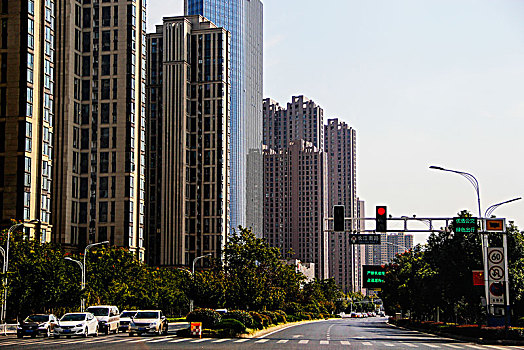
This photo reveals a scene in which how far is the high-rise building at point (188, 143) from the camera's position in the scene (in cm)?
15175

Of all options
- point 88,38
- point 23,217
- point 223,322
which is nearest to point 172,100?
point 88,38

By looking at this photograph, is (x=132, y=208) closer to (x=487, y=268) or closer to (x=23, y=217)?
(x=23, y=217)

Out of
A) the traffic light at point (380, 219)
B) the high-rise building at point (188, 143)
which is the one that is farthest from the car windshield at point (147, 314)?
the high-rise building at point (188, 143)

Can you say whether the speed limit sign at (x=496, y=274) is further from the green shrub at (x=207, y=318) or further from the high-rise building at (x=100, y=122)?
the high-rise building at (x=100, y=122)

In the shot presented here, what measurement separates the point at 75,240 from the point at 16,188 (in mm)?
25246

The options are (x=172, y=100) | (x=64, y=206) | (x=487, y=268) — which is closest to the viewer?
(x=487, y=268)

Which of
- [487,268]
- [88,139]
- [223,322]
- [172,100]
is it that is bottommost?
[223,322]

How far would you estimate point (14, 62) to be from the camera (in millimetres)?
95500

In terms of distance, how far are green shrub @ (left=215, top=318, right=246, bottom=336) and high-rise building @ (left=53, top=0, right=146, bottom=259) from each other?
231 feet

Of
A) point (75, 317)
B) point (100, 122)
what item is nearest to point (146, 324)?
point (75, 317)

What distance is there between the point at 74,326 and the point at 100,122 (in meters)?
78.5

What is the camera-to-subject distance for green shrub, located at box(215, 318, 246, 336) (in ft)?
156

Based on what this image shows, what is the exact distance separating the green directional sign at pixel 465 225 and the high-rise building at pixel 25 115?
213ft

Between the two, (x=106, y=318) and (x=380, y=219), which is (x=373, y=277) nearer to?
(x=106, y=318)
